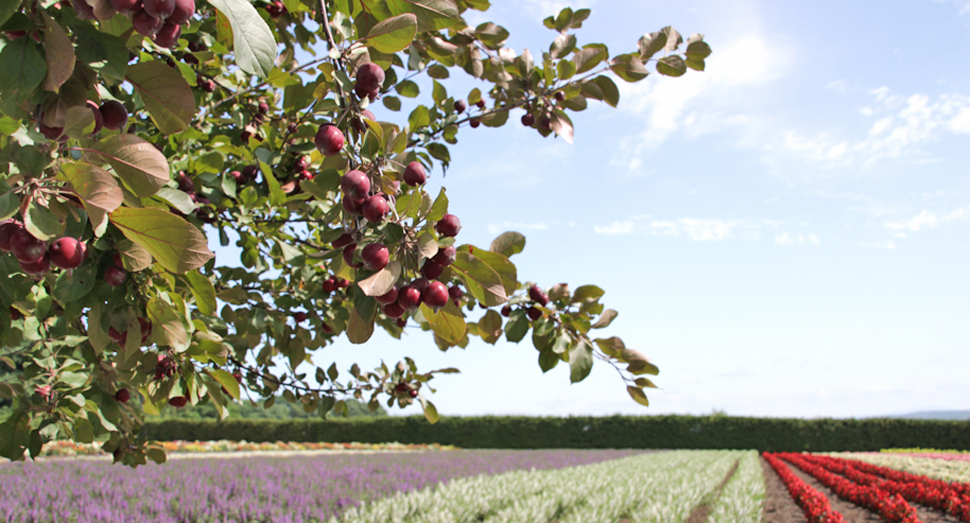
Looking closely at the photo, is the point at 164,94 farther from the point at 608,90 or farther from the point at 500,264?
the point at 608,90

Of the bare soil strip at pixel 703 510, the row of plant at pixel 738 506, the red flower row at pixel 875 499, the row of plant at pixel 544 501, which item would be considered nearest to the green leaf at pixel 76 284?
the row of plant at pixel 544 501

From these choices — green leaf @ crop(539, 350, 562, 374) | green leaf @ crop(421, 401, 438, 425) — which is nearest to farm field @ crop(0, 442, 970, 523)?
green leaf @ crop(421, 401, 438, 425)

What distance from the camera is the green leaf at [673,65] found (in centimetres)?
179

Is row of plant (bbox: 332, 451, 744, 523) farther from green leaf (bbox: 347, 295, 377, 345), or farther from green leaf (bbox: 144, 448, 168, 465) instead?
green leaf (bbox: 347, 295, 377, 345)

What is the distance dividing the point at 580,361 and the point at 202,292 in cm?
95

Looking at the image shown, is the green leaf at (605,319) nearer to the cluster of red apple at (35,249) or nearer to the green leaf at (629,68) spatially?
the green leaf at (629,68)

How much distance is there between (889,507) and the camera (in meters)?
6.57

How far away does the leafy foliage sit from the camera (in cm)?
80

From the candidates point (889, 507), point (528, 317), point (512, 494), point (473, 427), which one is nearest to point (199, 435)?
point (473, 427)

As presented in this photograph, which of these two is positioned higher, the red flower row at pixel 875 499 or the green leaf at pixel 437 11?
the green leaf at pixel 437 11

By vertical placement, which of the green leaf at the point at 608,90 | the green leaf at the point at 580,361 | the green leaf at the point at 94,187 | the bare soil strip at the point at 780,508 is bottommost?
the bare soil strip at the point at 780,508

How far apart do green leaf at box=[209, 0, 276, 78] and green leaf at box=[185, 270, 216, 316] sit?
0.56 m

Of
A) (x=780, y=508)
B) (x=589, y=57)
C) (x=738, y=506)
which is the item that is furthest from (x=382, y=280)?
(x=780, y=508)

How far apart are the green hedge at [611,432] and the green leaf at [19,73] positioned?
24.2 meters
